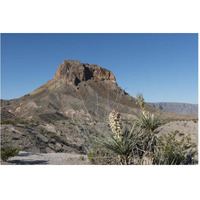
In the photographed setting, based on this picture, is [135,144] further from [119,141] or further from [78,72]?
[78,72]

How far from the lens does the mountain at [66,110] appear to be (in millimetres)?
4613

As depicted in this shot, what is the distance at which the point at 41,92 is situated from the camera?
71.9 metres

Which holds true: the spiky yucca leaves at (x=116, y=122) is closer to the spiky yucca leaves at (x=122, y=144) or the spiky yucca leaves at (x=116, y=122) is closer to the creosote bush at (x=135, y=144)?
the creosote bush at (x=135, y=144)

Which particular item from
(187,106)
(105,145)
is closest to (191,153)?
(105,145)

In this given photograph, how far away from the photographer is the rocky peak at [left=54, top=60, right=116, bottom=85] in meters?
78.2

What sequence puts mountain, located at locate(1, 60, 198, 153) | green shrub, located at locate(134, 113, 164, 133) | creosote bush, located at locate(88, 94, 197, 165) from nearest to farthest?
creosote bush, located at locate(88, 94, 197, 165)
green shrub, located at locate(134, 113, 164, 133)
mountain, located at locate(1, 60, 198, 153)

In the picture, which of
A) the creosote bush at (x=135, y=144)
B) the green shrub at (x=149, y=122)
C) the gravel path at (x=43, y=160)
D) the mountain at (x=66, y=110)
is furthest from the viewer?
the gravel path at (x=43, y=160)

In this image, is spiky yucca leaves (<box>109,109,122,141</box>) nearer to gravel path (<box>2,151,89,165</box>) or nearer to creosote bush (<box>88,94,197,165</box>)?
creosote bush (<box>88,94,197,165</box>)

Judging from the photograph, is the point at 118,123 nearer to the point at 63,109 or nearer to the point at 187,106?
the point at 63,109

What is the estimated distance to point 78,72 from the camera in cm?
8156

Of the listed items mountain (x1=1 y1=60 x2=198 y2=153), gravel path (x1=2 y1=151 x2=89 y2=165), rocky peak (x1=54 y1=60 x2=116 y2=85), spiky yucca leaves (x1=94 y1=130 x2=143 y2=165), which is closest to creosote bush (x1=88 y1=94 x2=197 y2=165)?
spiky yucca leaves (x1=94 y1=130 x2=143 y2=165)

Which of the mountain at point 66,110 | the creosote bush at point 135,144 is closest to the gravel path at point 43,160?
the mountain at point 66,110

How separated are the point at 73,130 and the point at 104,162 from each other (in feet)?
78.7

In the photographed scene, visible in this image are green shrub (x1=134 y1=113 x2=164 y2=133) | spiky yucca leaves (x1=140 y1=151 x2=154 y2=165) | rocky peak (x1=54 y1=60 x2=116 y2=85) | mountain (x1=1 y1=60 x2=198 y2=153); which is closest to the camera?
spiky yucca leaves (x1=140 y1=151 x2=154 y2=165)
